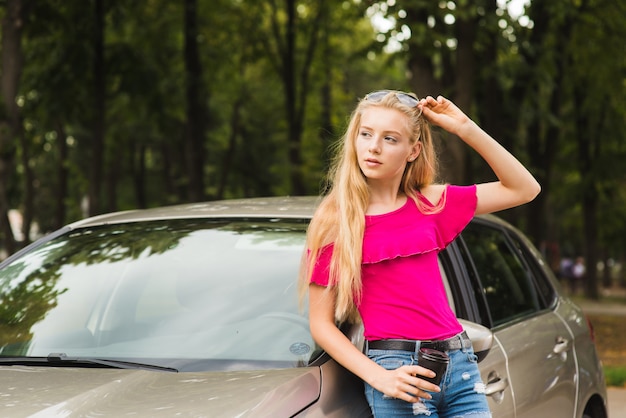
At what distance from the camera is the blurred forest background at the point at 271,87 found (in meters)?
11.1

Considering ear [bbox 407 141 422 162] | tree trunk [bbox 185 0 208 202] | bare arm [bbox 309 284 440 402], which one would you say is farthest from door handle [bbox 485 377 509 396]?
tree trunk [bbox 185 0 208 202]

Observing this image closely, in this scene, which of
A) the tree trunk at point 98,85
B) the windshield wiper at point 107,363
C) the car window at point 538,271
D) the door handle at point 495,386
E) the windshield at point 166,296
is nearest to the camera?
the windshield wiper at point 107,363

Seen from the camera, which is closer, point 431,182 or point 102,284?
point 431,182

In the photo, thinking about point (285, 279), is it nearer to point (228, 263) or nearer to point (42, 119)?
point (228, 263)

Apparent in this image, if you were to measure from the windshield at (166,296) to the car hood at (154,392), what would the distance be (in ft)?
0.65

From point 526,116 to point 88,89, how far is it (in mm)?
6929

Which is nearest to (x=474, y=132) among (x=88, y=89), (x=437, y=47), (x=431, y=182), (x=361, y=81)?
(x=431, y=182)

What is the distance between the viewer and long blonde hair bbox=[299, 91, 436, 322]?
279cm

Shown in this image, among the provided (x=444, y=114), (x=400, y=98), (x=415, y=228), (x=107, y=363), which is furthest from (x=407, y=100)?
(x=107, y=363)

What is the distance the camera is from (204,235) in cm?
367

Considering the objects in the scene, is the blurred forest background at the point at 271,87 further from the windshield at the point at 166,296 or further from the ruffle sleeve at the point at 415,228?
the ruffle sleeve at the point at 415,228

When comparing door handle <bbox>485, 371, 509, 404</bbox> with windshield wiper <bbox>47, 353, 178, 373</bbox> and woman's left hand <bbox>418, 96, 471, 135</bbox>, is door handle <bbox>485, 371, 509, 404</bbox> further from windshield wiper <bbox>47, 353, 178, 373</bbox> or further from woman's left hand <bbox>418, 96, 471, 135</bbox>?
windshield wiper <bbox>47, 353, 178, 373</bbox>

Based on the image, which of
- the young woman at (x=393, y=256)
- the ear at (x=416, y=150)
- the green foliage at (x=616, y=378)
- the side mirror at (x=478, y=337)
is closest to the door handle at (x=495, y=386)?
the side mirror at (x=478, y=337)

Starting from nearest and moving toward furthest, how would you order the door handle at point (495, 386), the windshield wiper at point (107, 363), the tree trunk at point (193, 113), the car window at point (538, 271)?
the windshield wiper at point (107, 363) → the door handle at point (495, 386) → the car window at point (538, 271) → the tree trunk at point (193, 113)
